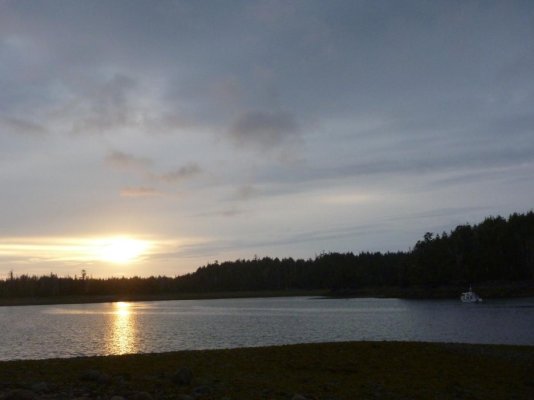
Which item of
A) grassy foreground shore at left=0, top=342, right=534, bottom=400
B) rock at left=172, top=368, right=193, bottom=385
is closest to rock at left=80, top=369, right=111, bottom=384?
grassy foreground shore at left=0, top=342, right=534, bottom=400

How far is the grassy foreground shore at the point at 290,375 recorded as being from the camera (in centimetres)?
2014

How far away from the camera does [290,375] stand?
945 inches

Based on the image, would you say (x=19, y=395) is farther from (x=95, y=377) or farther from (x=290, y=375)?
(x=290, y=375)

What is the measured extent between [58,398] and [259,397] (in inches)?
248

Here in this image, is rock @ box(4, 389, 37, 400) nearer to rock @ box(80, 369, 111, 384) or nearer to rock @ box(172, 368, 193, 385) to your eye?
rock @ box(80, 369, 111, 384)

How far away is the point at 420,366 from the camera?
2617cm

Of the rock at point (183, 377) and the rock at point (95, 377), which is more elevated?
the rock at point (95, 377)

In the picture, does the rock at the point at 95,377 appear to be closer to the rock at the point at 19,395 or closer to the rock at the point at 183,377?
the rock at the point at 183,377

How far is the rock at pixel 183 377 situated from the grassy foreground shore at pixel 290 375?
0.04 m

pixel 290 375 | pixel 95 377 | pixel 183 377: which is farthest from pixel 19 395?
pixel 290 375

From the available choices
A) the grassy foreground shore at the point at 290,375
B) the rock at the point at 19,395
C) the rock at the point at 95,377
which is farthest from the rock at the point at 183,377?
the rock at the point at 19,395

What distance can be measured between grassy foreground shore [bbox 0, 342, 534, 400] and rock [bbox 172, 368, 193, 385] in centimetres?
4

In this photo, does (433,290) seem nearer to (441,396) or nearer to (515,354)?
(515,354)

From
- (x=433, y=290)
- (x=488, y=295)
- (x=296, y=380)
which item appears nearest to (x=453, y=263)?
(x=433, y=290)
